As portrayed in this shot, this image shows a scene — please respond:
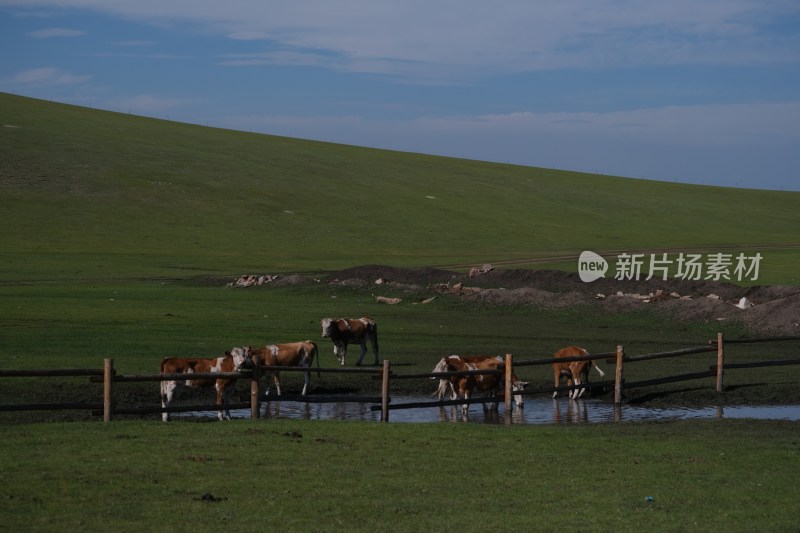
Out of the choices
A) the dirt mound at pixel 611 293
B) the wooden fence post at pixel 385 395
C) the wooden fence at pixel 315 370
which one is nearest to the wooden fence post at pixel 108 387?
the wooden fence at pixel 315 370

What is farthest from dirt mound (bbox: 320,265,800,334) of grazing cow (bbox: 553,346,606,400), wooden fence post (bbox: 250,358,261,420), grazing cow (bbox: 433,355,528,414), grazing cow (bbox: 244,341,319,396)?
wooden fence post (bbox: 250,358,261,420)

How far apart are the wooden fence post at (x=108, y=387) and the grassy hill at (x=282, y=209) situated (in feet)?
121

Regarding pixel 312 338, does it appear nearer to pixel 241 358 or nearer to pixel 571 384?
pixel 571 384

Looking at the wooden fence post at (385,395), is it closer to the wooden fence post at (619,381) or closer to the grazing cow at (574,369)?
the grazing cow at (574,369)

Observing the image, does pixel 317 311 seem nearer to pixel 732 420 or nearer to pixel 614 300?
pixel 614 300

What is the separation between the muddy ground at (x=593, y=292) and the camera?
3778 centimetres

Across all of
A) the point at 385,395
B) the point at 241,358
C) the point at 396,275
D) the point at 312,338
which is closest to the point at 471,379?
the point at 385,395

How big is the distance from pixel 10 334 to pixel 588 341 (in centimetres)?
1794

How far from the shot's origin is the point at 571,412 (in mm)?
22469

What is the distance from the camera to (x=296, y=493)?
13.4 metres

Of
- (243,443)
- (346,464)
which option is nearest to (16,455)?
(243,443)

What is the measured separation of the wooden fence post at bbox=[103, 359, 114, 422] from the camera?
17641 mm

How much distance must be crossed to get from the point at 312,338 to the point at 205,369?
41.8 feet

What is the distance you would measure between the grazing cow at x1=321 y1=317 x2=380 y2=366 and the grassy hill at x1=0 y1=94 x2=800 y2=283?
28.7m
